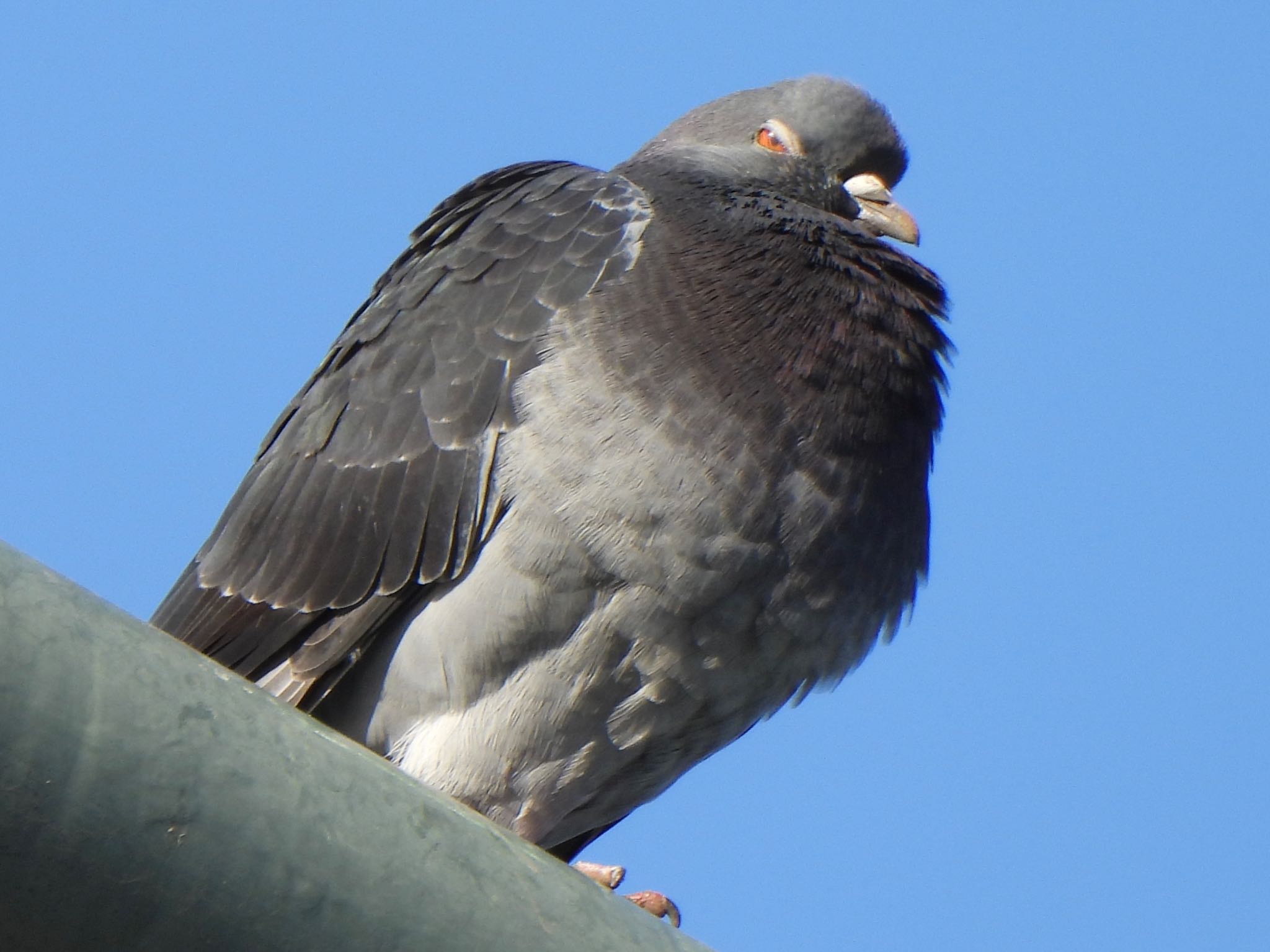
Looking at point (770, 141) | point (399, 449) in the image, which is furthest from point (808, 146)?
point (399, 449)

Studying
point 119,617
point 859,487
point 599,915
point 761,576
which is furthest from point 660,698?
point 119,617

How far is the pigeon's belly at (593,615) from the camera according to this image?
184 inches

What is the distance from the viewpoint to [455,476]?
4945 mm

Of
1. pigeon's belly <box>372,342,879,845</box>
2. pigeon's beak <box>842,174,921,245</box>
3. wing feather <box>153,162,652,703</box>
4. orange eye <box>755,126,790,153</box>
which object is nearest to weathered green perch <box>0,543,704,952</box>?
pigeon's belly <box>372,342,879,845</box>

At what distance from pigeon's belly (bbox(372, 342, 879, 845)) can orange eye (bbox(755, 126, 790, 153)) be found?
174cm

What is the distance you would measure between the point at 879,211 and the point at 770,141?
483 millimetres

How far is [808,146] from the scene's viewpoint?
6.21 meters

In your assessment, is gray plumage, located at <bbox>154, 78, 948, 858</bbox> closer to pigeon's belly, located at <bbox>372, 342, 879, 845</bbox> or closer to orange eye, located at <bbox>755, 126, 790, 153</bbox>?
pigeon's belly, located at <bbox>372, 342, 879, 845</bbox>

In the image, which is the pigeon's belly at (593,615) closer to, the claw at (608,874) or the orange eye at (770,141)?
the claw at (608,874)

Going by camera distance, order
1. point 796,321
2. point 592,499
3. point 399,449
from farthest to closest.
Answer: point 399,449 → point 796,321 → point 592,499

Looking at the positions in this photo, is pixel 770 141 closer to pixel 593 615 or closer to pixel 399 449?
pixel 399 449

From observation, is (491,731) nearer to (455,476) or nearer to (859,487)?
(455,476)

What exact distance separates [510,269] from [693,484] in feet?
3.42

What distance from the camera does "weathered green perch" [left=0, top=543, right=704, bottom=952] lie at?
73.6 inches
